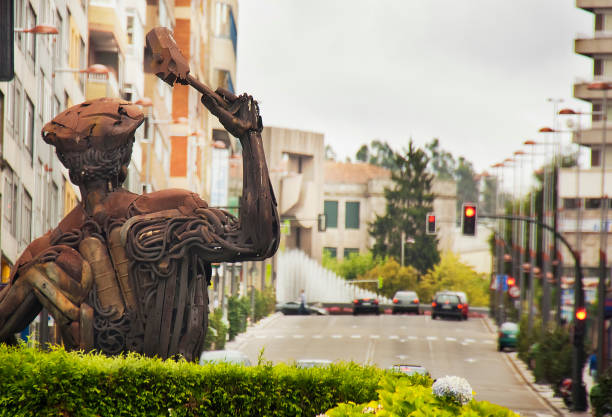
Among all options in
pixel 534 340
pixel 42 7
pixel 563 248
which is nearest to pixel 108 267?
pixel 42 7

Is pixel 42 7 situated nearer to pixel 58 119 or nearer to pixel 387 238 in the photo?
pixel 58 119

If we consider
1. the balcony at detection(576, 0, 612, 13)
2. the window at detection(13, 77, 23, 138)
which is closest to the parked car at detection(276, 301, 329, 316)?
the balcony at detection(576, 0, 612, 13)

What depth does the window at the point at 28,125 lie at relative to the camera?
42.6 metres

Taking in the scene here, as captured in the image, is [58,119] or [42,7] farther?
[42,7]

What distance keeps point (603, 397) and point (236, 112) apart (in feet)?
52.8

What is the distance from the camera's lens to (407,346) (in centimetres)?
6081

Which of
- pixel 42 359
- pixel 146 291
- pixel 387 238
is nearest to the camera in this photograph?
pixel 42 359

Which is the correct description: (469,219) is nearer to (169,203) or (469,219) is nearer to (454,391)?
(169,203)

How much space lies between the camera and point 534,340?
56.6 metres

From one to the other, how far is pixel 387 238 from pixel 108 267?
11320 cm

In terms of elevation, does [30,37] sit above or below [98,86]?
above

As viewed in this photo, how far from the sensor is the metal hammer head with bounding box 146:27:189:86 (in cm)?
1633

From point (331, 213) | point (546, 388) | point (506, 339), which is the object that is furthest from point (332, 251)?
point (546, 388)

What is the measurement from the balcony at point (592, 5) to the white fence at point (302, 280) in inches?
1558
